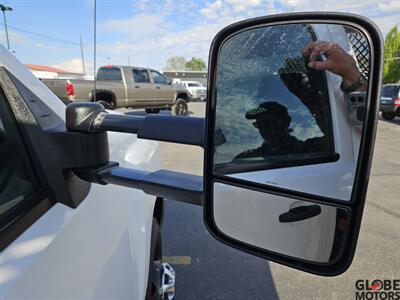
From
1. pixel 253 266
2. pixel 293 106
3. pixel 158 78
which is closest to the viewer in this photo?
pixel 293 106

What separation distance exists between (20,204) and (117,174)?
1.04 ft

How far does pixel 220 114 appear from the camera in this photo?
0.90 meters

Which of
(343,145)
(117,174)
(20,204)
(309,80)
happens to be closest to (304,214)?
(343,145)

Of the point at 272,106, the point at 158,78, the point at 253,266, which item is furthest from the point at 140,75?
the point at 272,106

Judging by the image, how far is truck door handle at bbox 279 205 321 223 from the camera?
829mm

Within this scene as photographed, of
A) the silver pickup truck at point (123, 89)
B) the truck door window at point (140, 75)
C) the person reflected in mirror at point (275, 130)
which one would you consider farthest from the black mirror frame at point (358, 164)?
the truck door window at point (140, 75)

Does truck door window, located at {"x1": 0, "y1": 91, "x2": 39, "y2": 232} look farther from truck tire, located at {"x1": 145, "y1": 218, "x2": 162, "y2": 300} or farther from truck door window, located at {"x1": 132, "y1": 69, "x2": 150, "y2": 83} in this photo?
truck door window, located at {"x1": 132, "y1": 69, "x2": 150, "y2": 83}

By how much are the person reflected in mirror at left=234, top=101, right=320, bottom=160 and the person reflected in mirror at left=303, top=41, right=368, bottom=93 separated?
0.50 ft

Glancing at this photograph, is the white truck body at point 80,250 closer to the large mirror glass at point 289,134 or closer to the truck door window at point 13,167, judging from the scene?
the truck door window at point 13,167

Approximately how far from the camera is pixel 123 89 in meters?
13.3

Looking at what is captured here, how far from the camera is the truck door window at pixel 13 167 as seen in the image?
1.05 meters

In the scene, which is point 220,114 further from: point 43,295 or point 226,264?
point 226,264

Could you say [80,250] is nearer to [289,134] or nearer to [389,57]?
[289,134]

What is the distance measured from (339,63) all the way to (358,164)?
9.5 inches
